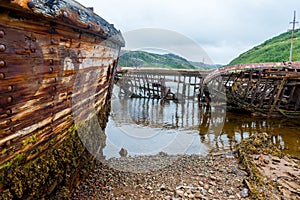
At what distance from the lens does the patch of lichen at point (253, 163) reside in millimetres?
4396

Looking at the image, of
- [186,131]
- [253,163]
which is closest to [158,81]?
[186,131]

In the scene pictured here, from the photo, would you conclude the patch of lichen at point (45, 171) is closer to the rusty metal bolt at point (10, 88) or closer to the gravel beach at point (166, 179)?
the rusty metal bolt at point (10, 88)

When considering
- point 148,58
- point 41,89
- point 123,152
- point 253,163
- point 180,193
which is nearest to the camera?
point 41,89

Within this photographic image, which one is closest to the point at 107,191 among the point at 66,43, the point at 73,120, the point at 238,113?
the point at 73,120

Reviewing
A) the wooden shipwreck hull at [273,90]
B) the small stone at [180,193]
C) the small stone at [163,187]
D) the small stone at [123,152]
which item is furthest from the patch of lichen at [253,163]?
the wooden shipwreck hull at [273,90]

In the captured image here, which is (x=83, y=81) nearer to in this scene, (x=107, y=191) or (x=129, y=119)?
(x=107, y=191)

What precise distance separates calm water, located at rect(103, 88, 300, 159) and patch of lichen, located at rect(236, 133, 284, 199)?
36.6 inches

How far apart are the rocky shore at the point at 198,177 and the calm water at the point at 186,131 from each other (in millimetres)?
1131

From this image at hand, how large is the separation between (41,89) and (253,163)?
207 inches

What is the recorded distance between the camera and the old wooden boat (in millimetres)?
1790

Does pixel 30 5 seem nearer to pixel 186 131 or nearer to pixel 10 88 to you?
pixel 10 88

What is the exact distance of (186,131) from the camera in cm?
1045

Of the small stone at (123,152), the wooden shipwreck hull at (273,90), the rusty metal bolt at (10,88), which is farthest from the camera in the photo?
the wooden shipwreck hull at (273,90)

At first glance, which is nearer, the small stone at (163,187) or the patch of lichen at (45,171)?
the patch of lichen at (45,171)
